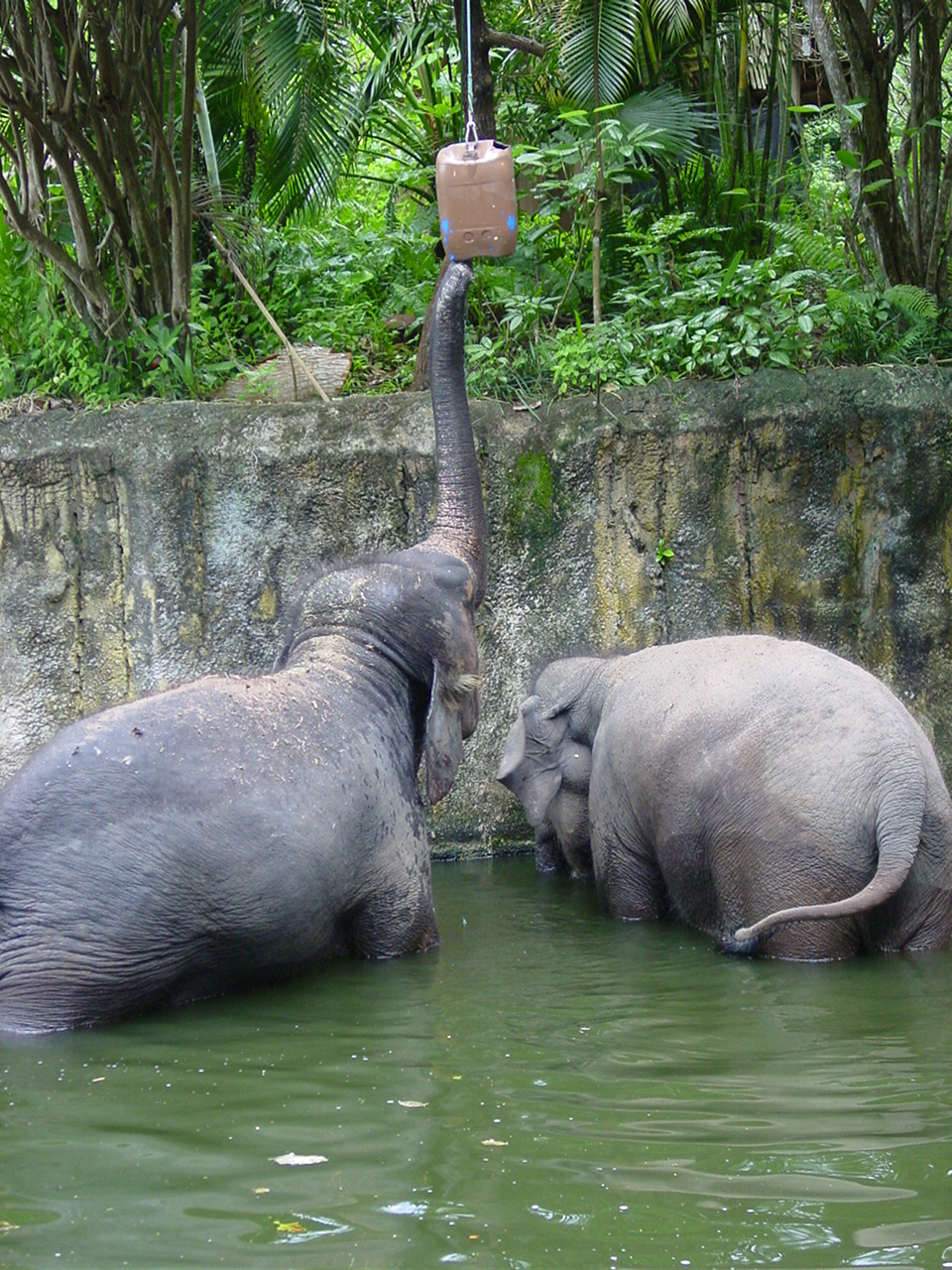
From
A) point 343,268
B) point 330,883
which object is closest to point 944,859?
point 330,883

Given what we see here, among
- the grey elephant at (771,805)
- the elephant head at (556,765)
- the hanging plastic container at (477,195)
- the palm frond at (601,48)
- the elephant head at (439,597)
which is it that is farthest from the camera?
the palm frond at (601,48)

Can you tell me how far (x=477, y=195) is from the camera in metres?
5.64

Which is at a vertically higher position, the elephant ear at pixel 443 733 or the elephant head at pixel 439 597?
the elephant head at pixel 439 597

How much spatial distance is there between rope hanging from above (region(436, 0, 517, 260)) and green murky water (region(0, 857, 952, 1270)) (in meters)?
2.80

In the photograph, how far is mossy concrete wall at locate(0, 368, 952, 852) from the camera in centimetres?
755

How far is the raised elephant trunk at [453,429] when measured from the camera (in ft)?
20.0

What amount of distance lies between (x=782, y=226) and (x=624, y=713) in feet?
11.8

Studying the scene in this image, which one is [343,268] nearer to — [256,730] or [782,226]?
[782,226]

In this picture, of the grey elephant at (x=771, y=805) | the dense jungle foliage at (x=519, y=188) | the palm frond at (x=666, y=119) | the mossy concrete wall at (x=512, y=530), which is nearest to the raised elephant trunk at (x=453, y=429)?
the grey elephant at (x=771, y=805)

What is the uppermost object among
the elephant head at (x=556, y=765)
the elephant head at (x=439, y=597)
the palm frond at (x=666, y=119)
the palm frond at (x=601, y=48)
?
the palm frond at (x=601, y=48)

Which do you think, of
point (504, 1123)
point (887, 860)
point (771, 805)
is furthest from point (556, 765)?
point (504, 1123)

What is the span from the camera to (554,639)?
302 inches

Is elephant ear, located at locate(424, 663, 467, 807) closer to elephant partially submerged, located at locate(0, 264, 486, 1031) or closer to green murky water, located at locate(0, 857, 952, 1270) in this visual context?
elephant partially submerged, located at locate(0, 264, 486, 1031)

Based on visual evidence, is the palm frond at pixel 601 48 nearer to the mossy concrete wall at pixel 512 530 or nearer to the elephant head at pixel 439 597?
the mossy concrete wall at pixel 512 530
